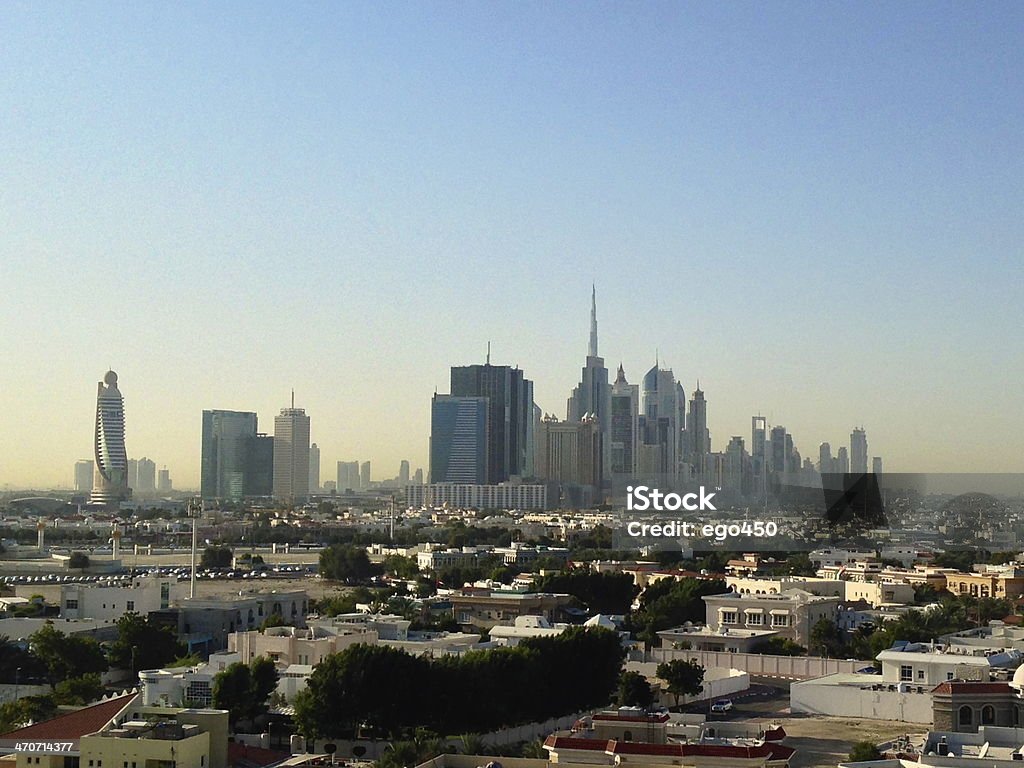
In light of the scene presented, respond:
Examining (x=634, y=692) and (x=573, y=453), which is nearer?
(x=634, y=692)

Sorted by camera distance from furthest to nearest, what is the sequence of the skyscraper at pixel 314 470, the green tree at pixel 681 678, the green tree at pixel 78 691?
the skyscraper at pixel 314 470, the green tree at pixel 681 678, the green tree at pixel 78 691

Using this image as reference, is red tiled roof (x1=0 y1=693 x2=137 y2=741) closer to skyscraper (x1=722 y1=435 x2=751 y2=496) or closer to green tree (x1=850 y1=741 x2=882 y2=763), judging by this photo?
green tree (x1=850 y1=741 x2=882 y2=763)

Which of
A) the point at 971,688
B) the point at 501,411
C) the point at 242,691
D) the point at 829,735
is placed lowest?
the point at 829,735

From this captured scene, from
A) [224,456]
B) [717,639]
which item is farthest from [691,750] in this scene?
[224,456]

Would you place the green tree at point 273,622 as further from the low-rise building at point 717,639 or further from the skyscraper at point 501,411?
the skyscraper at point 501,411

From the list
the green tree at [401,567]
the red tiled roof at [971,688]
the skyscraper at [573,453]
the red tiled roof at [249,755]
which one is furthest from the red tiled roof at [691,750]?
the skyscraper at [573,453]

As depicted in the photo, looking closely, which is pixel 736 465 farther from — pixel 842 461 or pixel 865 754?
pixel 865 754

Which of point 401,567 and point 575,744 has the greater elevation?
point 575,744
